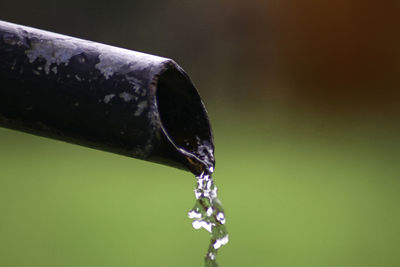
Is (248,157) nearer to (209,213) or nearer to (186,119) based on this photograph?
(209,213)

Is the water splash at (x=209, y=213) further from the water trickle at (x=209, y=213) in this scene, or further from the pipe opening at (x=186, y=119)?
the pipe opening at (x=186, y=119)

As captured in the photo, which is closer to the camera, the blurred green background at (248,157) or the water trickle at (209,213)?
the water trickle at (209,213)

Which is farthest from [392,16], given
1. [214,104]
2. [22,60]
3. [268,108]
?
[22,60]

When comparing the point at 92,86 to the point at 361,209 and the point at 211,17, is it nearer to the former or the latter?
the point at 361,209

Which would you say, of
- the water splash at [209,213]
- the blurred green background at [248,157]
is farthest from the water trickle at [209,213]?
the blurred green background at [248,157]

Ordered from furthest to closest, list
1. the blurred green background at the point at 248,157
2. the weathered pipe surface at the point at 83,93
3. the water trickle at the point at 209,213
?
the blurred green background at the point at 248,157 → the water trickle at the point at 209,213 → the weathered pipe surface at the point at 83,93

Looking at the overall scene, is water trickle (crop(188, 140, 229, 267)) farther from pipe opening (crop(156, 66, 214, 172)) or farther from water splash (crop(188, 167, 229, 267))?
pipe opening (crop(156, 66, 214, 172))

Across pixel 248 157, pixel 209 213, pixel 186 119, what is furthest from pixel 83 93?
pixel 248 157
